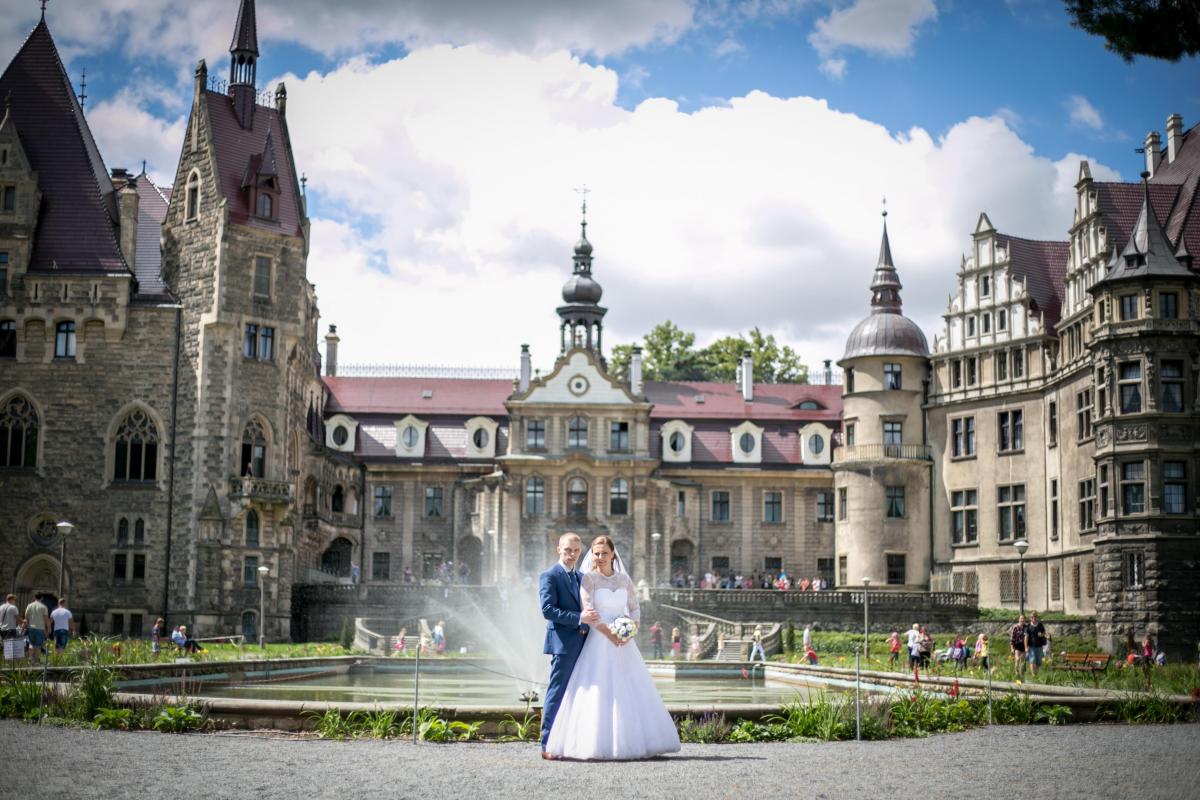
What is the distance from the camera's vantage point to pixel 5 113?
170ft

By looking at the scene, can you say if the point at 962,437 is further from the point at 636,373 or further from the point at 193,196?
the point at 193,196

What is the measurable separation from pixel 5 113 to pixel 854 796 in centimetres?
4897

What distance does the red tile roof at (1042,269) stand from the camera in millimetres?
52938

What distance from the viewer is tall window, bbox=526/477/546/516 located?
2414 inches

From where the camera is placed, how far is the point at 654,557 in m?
60.9

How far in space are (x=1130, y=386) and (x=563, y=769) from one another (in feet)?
116

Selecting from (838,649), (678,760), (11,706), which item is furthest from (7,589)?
(678,760)

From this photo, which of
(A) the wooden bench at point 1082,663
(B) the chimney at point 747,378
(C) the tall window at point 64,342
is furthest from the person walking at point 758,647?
(C) the tall window at point 64,342

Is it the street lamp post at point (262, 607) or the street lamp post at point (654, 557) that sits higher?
the street lamp post at point (654, 557)

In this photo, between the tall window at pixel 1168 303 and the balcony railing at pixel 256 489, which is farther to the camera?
the balcony railing at pixel 256 489

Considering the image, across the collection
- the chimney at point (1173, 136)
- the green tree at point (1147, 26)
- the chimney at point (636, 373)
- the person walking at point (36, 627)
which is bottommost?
the person walking at point (36, 627)

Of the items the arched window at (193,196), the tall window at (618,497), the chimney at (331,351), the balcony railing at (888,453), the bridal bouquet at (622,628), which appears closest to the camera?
the bridal bouquet at (622,628)

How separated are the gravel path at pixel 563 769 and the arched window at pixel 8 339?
121 feet

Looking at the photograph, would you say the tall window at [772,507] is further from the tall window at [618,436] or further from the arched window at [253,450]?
the arched window at [253,450]
